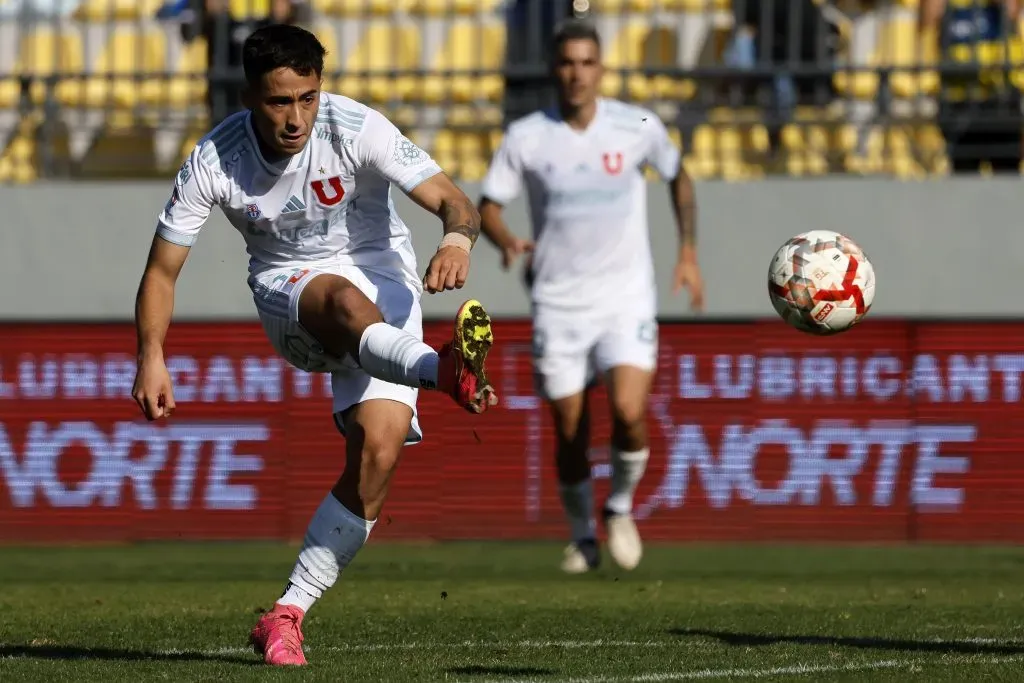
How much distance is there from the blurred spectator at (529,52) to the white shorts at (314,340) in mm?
6771

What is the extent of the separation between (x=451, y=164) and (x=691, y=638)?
6.94m

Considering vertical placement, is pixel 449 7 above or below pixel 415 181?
above

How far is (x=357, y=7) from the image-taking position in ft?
44.6

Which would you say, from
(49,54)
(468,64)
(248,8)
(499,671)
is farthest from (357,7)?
(499,671)

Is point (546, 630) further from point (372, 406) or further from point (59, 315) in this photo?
point (59, 315)

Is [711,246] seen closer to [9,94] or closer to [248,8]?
[248,8]

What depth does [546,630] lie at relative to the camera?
709 cm

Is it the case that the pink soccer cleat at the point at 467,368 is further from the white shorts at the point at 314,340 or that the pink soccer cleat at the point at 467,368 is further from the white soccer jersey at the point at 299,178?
the white soccer jersey at the point at 299,178

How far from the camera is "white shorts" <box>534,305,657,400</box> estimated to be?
9516 millimetres

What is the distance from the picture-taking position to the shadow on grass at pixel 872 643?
20.9ft

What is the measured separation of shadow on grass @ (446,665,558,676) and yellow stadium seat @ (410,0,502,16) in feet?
27.3

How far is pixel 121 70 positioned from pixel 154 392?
871 centimetres

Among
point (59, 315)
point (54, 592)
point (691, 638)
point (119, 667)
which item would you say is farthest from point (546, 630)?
point (59, 315)

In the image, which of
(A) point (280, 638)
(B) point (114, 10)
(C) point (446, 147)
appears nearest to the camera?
(A) point (280, 638)
